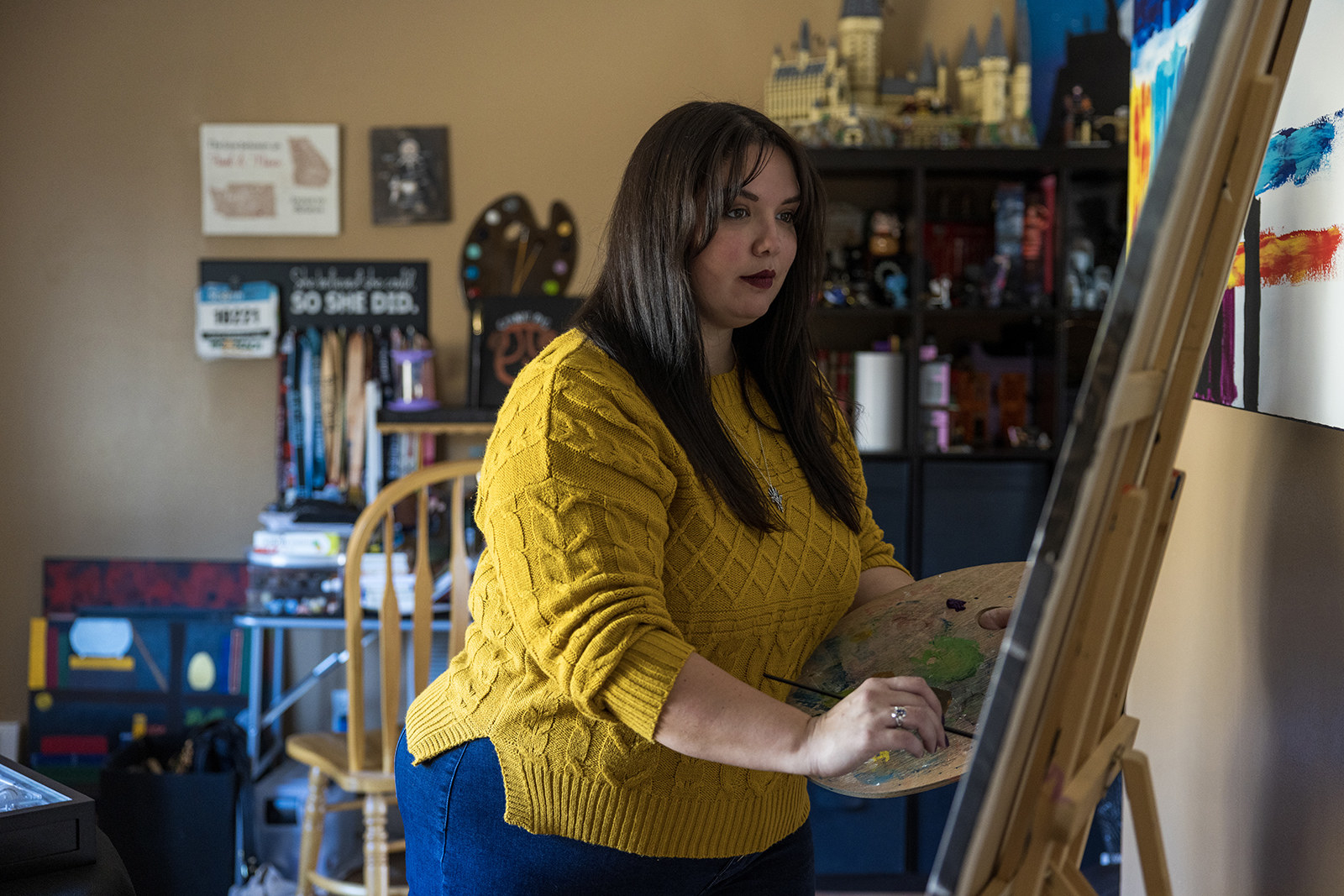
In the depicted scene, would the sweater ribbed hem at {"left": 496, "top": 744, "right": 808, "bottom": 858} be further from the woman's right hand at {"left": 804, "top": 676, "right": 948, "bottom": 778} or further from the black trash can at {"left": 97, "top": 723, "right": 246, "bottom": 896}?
the black trash can at {"left": 97, "top": 723, "right": 246, "bottom": 896}

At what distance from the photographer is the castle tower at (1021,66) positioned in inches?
114

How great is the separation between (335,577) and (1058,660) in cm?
243

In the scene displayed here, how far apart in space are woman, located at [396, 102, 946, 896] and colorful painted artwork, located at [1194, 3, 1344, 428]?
46cm

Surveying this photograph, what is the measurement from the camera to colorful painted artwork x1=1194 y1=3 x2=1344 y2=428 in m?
1.00

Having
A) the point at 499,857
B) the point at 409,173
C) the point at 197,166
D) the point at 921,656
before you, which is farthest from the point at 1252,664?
the point at 197,166

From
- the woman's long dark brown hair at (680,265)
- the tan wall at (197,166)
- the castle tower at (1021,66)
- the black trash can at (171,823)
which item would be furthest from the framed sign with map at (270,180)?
the woman's long dark brown hair at (680,265)

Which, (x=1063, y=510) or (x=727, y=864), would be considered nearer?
(x=1063, y=510)

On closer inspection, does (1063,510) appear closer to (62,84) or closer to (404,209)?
(404,209)

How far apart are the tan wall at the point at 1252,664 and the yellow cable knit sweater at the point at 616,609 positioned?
1.46 ft

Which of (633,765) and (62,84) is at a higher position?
(62,84)

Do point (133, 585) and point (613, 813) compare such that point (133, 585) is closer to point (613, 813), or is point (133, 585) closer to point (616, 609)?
point (613, 813)

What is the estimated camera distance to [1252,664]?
1.25 m

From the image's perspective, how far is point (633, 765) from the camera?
111cm

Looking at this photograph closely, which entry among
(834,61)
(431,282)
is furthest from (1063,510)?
(431,282)
